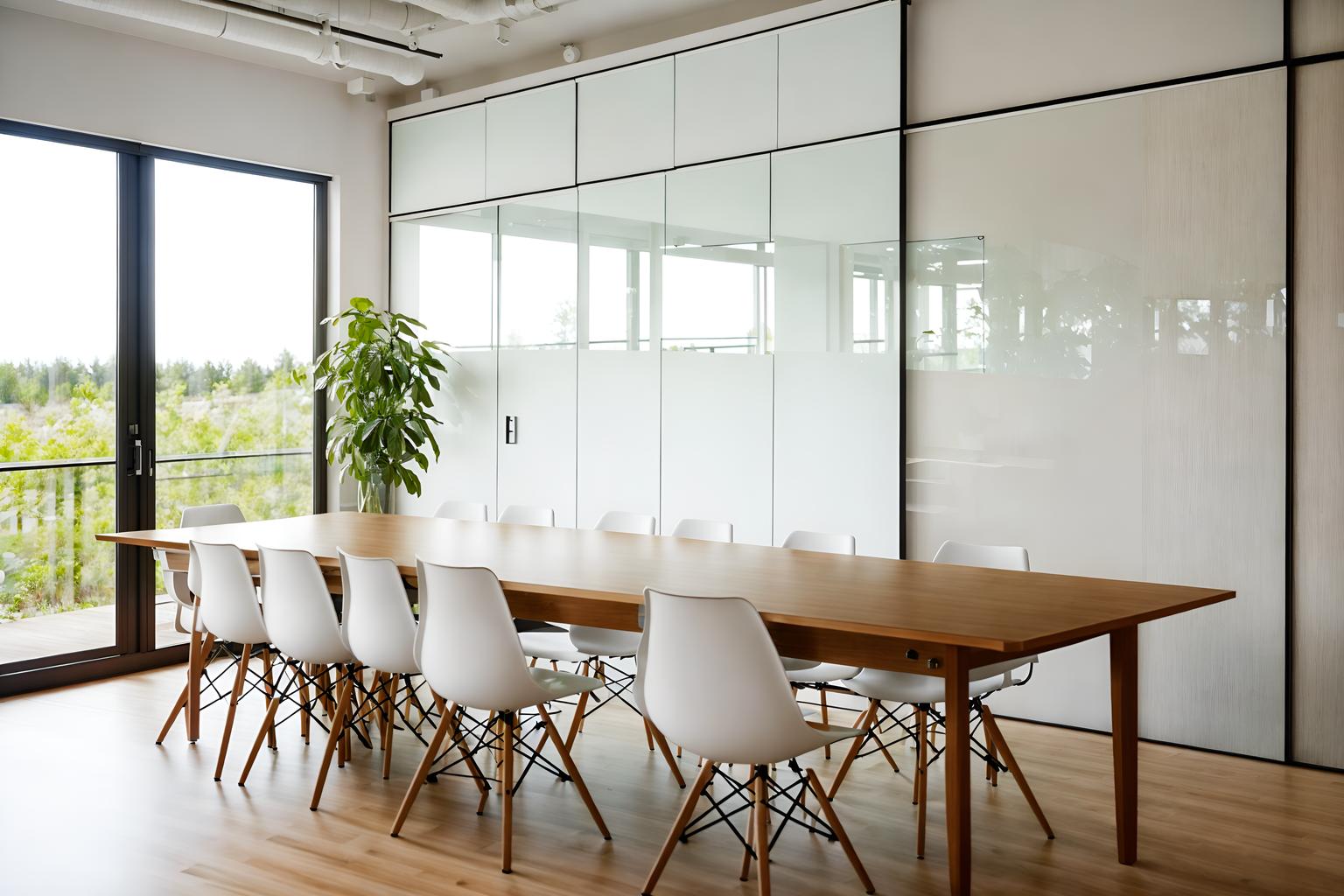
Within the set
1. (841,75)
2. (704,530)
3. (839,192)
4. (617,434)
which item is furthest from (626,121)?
(704,530)

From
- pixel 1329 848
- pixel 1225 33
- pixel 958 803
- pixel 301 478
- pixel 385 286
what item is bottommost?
pixel 1329 848

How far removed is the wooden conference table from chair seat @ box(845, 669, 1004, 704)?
0.23 meters

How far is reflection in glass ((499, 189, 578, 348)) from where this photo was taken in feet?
22.9

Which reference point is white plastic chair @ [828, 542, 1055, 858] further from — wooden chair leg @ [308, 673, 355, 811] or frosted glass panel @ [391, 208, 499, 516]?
frosted glass panel @ [391, 208, 499, 516]

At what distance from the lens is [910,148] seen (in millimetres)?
5590

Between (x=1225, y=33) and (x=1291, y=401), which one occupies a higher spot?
(x=1225, y=33)

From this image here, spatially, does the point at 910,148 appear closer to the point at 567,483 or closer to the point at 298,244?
the point at 567,483

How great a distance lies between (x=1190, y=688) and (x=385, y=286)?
5.64m

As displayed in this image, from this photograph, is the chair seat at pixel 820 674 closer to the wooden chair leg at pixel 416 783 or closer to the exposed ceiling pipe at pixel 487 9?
the wooden chair leg at pixel 416 783

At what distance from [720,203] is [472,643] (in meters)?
3.37

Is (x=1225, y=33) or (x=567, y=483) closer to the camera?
(x=1225, y=33)

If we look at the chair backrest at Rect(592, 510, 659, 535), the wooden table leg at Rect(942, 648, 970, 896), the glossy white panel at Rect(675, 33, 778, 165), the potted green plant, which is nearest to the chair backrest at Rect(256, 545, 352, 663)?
the chair backrest at Rect(592, 510, 659, 535)

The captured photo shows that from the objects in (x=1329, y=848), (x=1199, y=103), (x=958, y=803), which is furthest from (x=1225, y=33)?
(x=958, y=803)

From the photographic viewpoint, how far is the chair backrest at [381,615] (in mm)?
3957
